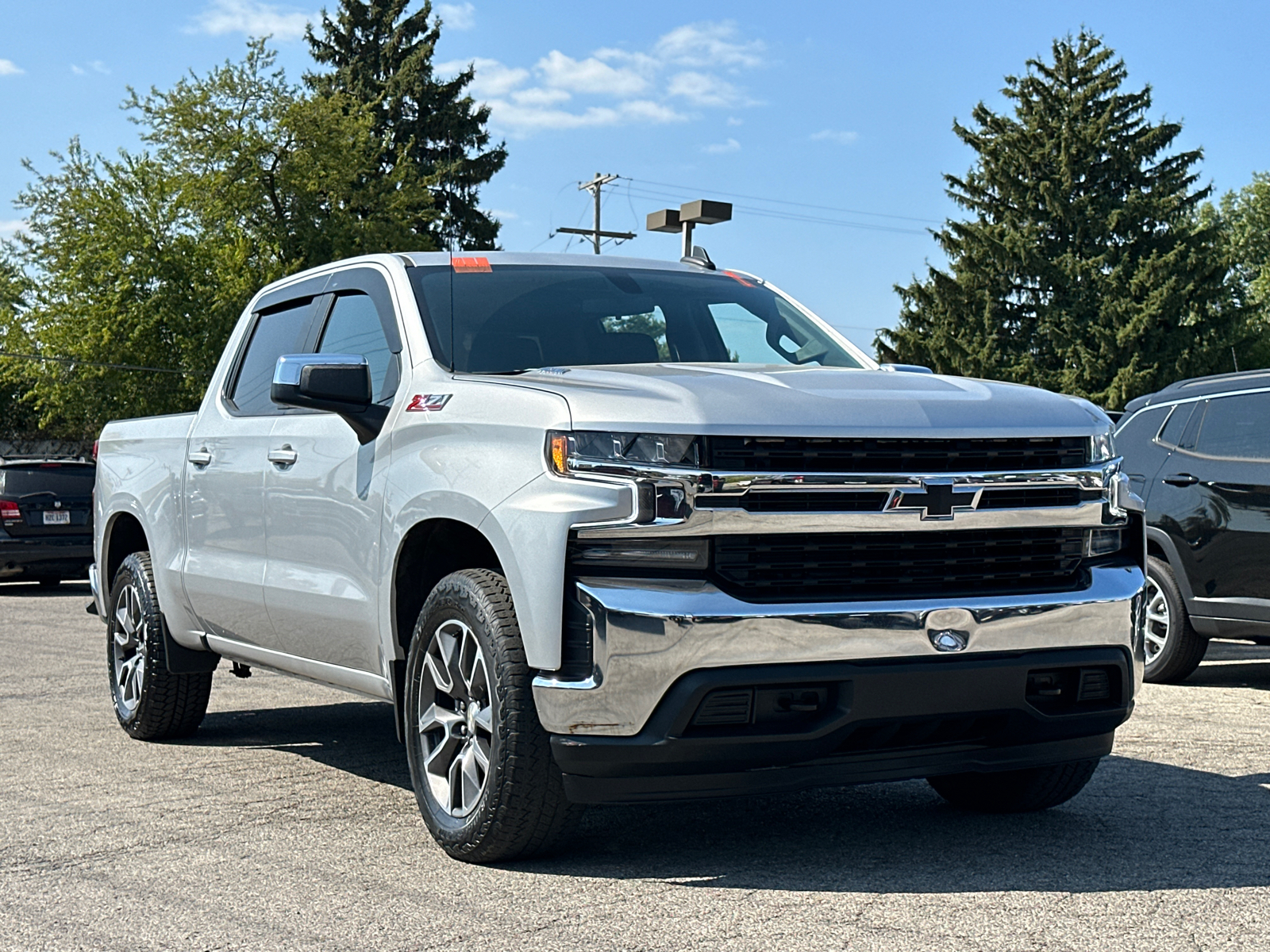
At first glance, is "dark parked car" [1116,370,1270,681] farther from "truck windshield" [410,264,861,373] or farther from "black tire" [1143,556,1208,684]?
"truck windshield" [410,264,861,373]

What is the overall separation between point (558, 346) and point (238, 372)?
1.97 m

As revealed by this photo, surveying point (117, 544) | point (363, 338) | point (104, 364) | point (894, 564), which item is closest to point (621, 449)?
point (894, 564)

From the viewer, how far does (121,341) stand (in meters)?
44.2

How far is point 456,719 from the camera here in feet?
15.4

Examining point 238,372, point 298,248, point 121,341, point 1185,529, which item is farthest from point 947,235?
point 238,372

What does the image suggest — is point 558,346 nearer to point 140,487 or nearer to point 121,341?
point 140,487

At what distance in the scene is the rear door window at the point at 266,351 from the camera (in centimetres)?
636

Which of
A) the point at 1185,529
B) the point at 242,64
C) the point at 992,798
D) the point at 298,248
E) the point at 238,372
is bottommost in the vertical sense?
the point at 992,798

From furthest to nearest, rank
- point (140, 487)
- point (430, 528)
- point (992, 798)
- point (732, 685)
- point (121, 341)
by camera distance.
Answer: point (121, 341)
point (140, 487)
point (992, 798)
point (430, 528)
point (732, 685)

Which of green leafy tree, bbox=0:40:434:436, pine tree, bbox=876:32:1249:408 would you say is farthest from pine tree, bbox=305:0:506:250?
pine tree, bbox=876:32:1249:408

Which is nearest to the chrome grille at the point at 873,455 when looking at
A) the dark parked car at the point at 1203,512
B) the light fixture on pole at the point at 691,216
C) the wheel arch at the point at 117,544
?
the wheel arch at the point at 117,544

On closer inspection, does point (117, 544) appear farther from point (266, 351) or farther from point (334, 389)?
point (334, 389)

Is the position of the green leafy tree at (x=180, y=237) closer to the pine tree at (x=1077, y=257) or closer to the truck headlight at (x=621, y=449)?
the pine tree at (x=1077, y=257)

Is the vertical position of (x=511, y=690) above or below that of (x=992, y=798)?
above
